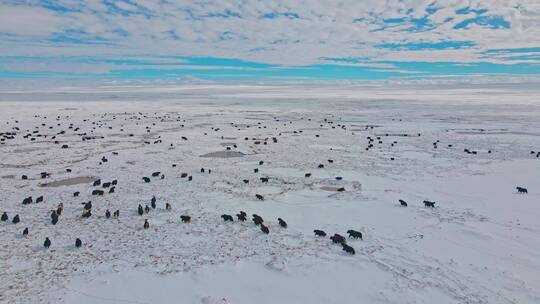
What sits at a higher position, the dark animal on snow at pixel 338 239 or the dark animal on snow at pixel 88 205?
the dark animal on snow at pixel 88 205

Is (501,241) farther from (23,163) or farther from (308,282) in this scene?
(23,163)

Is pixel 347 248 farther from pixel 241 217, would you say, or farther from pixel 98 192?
pixel 98 192

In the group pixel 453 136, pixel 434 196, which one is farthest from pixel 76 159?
pixel 453 136

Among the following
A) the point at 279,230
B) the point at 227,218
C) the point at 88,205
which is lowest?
the point at 279,230

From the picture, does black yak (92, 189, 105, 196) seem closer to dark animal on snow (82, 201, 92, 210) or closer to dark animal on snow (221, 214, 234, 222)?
dark animal on snow (82, 201, 92, 210)

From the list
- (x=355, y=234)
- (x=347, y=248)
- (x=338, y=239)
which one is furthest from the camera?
(x=355, y=234)

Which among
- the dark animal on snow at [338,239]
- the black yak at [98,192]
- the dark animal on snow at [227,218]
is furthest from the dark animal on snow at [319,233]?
the black yak at [98,192]

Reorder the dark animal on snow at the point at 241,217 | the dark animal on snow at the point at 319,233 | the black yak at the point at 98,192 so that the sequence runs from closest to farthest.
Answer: the dark animal on snow at the point at 319,233 < the dark animal on snow at the point at 241,217 < the black yak at the point at 98,192

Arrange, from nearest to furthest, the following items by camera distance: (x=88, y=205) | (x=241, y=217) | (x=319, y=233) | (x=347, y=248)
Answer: (x=347, y=248), (x=319, y=233), (x=241, y=217), (x=88, y=205)

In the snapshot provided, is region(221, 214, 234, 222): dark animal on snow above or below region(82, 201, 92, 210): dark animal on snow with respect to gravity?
below

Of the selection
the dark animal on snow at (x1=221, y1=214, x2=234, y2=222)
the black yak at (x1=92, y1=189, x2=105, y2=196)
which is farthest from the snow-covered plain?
the black yak at (x1=92, y1=189, x2=105, y2=196)

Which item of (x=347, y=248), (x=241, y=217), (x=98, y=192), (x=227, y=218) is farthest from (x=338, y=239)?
(x=98, y=192)

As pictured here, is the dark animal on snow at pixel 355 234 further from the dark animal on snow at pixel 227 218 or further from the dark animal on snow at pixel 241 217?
the dark animal on snow at pixel 227 218
